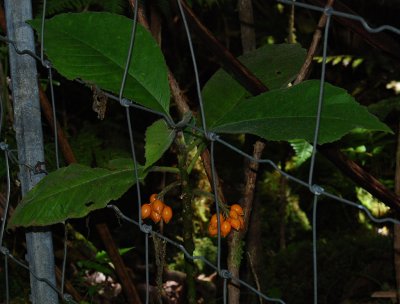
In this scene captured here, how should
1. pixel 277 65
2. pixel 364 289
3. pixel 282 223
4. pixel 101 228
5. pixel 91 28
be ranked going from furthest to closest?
1. pixel 282 223
2. pixel 364 289
3. pixel 101 228
4. pixel 277 65
5. pixel 91 28

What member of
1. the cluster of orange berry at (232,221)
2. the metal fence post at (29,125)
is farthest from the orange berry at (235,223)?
the metal fence post at (29,125)

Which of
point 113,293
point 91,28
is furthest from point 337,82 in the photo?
point 91,28

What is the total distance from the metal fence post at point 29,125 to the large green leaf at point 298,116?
2.02 ft

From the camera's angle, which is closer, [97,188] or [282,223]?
[97,188]

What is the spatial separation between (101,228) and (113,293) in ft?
3.44

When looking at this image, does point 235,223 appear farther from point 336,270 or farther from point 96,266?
point 336,270

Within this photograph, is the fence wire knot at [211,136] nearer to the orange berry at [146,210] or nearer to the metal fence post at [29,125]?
the orange berry at [146,210]

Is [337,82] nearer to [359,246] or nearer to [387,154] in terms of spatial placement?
[387,154]

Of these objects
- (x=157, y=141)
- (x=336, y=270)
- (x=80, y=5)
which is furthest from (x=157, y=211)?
(x=336, y=270)

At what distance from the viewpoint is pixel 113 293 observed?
305 centimetres

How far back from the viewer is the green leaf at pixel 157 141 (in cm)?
129

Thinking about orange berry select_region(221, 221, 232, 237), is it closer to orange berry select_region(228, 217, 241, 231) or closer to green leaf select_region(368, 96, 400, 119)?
orange berry select_region(228, 217, 241, 231)

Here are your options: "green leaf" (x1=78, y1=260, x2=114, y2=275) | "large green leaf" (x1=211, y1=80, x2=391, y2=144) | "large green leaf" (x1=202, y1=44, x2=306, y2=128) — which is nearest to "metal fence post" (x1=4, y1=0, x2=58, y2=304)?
"large green leaf" (x1=202, y1=44, x2=306, y2=128)

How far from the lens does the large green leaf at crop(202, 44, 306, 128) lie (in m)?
1.57
